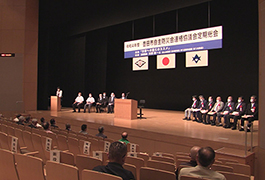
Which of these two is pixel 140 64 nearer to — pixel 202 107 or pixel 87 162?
pixel 202 107

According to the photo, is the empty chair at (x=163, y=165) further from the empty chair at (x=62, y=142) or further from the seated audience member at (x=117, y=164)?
the empty chair at (x=62, y=142)

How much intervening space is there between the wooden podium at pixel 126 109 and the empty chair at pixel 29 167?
6.39 meters

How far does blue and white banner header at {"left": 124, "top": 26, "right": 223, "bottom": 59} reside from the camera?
7.88 metres

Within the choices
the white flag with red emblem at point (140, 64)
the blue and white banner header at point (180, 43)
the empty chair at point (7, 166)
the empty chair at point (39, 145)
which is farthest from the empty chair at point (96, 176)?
the white flag with red emblem at point (140, 64)

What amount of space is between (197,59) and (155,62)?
2566mm

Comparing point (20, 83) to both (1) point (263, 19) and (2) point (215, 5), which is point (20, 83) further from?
(1) point (263, 19)

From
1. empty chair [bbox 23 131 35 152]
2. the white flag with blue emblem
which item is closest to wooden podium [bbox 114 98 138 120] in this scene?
the white flag with blue emblem

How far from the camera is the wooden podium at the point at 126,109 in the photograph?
8.52 meters

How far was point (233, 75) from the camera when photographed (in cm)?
951

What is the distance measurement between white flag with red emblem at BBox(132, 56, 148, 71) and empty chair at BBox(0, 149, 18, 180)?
10.2 m

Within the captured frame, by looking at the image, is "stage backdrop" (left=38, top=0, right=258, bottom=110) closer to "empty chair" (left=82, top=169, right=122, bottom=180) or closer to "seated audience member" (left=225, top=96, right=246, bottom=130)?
"seated audience member" (left=225, top=96, right=246, bottom=130)

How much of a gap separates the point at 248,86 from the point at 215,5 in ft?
11.7

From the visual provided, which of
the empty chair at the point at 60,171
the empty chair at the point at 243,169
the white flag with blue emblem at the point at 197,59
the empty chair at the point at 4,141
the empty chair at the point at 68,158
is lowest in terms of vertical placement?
the empty chair at the point at 243,169

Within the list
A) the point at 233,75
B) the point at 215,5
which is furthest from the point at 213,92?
the point at 215,5
